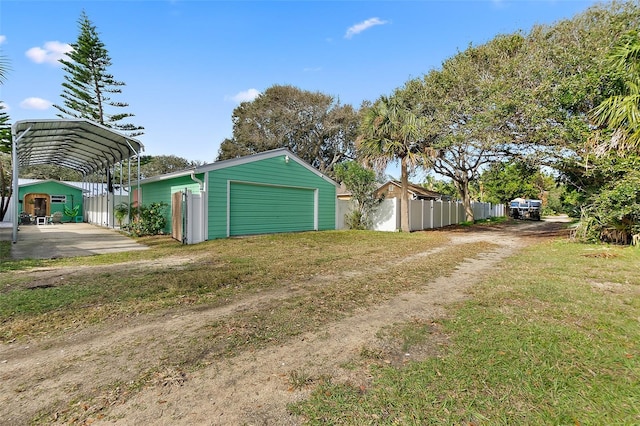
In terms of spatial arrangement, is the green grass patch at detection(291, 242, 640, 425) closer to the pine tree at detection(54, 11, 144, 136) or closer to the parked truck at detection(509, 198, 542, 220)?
the pine tree at detection(54, 11, 144, 136)

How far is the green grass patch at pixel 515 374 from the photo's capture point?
6.34 feet

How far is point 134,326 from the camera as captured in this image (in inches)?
131

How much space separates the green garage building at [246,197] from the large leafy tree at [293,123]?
1624 centimetres

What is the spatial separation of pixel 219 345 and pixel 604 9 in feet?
52.8

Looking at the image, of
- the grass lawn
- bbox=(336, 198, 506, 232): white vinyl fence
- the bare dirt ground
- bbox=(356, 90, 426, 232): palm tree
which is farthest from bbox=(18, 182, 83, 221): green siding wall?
the bare dirt ground

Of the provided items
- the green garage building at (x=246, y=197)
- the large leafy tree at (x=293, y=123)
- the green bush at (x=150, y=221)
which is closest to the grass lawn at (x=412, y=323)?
the green garage building at (x=246, y=197)

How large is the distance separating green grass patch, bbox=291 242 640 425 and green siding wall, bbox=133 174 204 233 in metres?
9.69

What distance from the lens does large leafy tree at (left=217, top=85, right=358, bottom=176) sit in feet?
98.0

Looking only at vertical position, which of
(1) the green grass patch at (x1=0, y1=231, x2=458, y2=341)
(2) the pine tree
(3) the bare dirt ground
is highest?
(2) the pine tree

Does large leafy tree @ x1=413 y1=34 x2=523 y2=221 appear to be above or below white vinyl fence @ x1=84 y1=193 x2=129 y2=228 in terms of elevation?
above

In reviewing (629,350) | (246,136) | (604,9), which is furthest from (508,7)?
(246,136)

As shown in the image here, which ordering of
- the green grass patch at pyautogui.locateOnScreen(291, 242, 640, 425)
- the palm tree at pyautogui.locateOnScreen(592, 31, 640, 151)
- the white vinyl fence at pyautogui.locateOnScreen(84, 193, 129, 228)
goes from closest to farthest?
the green grass patch at pyautogui.locateOnScreen(291, 242, 640, 425), the palm tree at pyautogui.locateOnScreen(592, 31, 640, 151), the white vinyl fence at pyautogui.locateOnScreen(84, 193, 129, 228)

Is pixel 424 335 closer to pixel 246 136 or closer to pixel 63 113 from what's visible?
pixel 63 113

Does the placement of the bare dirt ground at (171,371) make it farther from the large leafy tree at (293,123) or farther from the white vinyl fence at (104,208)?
the large leafy tree at (293,123)
